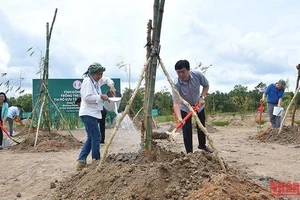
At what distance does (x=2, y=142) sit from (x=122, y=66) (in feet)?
19.6

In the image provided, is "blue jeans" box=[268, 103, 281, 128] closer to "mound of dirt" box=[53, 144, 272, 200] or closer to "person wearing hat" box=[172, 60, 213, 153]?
"person wearing hat" box=[172, 60, 213, 153]

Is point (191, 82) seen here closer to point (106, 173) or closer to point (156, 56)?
point (156, 56)

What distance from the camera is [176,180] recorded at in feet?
11.6

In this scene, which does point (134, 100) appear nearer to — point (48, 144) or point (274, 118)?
point (274, 118)

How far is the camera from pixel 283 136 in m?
9.30

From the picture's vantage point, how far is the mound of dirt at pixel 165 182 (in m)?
3.33

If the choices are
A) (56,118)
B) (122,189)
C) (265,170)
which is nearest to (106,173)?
(122,189)

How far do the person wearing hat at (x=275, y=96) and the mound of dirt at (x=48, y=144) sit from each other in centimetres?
463

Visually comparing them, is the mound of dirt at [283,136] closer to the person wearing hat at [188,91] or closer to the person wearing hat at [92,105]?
the person wearing hat at [188,91]

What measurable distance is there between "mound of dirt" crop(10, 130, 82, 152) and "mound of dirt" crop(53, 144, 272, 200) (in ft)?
14.8

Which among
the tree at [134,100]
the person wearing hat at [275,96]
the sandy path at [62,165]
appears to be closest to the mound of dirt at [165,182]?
the sandy path at [62,165]

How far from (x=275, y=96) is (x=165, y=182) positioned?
7.31m

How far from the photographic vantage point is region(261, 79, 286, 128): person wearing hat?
395 inches

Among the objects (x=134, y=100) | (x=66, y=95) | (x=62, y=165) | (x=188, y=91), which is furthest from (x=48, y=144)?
(x=66, y=95)
